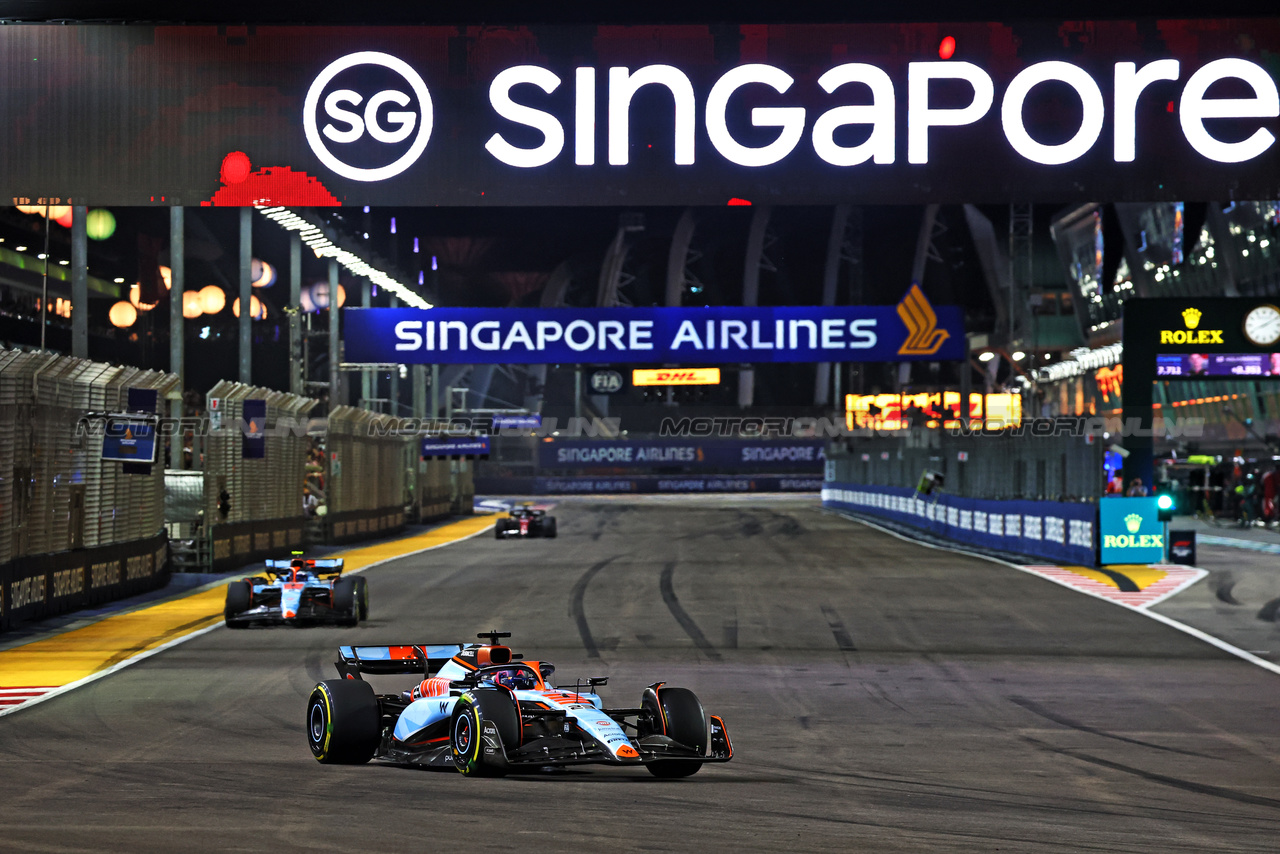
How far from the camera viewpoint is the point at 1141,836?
7.75 metres

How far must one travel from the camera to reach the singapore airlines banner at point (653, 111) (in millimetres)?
12586

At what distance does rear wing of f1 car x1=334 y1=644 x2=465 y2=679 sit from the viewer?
33.3ft

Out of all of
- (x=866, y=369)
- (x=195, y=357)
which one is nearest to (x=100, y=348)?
(x=195, y=357)

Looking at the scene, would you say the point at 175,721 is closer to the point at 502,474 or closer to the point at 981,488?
the point at 981,488

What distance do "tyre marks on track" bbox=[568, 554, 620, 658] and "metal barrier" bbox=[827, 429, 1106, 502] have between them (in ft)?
31.4

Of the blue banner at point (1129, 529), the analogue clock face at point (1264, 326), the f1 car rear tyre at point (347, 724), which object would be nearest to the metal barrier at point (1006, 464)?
the blue banner at point (1129, 529)

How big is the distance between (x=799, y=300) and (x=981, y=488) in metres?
68.9

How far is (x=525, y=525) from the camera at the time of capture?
4128cm

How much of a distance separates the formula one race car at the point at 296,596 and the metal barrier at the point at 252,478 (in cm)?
977

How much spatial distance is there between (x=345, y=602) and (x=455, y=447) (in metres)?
28.9

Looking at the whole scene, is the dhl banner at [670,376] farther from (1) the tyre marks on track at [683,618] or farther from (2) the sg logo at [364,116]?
(2) the sg logo at [364,116]

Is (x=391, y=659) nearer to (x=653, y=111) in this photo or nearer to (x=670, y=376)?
(x=653, y=111)

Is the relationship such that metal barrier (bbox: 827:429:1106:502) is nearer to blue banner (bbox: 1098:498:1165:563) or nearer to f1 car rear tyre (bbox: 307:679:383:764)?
blue banner (bbox: 1098:498:1165:563)
